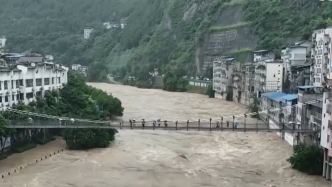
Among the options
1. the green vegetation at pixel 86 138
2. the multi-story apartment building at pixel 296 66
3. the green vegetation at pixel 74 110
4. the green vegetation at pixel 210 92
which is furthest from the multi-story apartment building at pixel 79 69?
the green vegetation at pixel 86 138

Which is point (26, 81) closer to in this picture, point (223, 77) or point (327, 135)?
point (327, 135)

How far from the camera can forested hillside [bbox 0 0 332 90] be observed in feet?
136

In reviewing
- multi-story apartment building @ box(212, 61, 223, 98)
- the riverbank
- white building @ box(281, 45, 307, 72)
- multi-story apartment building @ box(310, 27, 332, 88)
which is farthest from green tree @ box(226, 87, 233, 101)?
the riverbank

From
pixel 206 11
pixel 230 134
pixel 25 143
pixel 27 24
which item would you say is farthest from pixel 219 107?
pixel 27 24

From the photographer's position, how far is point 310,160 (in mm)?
14469

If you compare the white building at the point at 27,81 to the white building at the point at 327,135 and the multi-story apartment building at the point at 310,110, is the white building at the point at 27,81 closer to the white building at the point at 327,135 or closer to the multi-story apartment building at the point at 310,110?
the multi-story apartment building at the point at 310,110

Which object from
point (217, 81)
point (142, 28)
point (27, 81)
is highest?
point (142, 28)

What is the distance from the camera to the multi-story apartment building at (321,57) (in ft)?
70.0

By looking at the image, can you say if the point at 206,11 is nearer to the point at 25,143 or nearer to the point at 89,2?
the point at 25,143

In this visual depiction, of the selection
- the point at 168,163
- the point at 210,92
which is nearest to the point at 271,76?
the point at 168,163

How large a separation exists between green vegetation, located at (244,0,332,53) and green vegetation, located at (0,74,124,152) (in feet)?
57.7

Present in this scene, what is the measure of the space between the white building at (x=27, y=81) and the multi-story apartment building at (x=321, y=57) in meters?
12.6

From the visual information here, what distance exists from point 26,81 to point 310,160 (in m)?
12.1

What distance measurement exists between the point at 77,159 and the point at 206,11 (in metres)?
41.1
